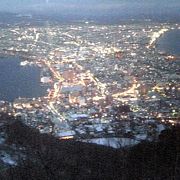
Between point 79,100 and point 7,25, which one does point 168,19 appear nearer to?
point 7,25

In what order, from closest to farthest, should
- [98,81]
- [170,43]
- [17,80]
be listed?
[98,81]
[17,80]
[170,43]

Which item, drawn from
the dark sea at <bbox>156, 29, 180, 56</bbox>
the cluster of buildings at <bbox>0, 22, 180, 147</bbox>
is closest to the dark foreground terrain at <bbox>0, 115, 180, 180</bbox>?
the cluster of buildings at <bbox>0, 22, 180, 147</bbox>

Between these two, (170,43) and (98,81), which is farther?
(170,43)

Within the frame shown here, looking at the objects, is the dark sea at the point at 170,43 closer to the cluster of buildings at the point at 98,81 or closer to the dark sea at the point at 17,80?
the cluster of buildings at the point at 98,81

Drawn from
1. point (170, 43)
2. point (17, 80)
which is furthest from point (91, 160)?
point (170, 43)

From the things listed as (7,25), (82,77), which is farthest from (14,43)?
(82,77)

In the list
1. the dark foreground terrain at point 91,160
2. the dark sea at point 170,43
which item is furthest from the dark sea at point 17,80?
the dark sea at point 170,43

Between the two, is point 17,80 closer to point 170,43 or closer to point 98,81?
point 98,81
